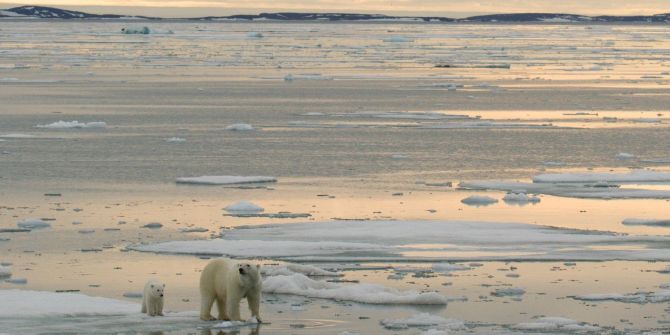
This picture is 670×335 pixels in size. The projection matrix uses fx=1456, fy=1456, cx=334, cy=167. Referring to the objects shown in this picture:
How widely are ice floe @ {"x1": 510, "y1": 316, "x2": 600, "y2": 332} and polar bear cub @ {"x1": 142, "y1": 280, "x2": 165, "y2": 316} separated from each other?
A: 80.8 inches

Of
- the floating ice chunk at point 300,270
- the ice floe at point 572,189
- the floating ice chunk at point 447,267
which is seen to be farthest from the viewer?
the ice floe at point 572,189

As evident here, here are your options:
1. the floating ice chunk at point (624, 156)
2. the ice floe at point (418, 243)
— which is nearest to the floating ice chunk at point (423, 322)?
the ice floe at point (418, 243)

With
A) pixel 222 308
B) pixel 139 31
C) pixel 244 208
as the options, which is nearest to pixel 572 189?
A: pixel 244 208

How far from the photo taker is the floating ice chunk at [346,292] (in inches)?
360

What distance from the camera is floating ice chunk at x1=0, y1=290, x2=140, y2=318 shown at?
8641 millimetres

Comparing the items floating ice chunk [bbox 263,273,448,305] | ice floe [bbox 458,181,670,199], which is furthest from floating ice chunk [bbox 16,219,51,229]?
ice floe [bbox 458,181,670,199]

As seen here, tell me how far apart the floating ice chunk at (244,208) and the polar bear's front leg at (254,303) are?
487cm

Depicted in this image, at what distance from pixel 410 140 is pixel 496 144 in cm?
130

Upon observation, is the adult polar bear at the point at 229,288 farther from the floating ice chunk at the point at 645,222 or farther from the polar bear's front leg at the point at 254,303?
the floating ice chunk at the point at 645,222

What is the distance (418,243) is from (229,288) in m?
3.38

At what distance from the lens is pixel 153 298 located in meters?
8.48

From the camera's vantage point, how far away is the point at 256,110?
2736cm

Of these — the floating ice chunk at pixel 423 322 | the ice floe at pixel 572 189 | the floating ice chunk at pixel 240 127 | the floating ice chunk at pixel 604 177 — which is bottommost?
the floating ice chunk at pixel 423 322

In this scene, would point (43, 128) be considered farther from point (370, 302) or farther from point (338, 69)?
point (338, 69)
